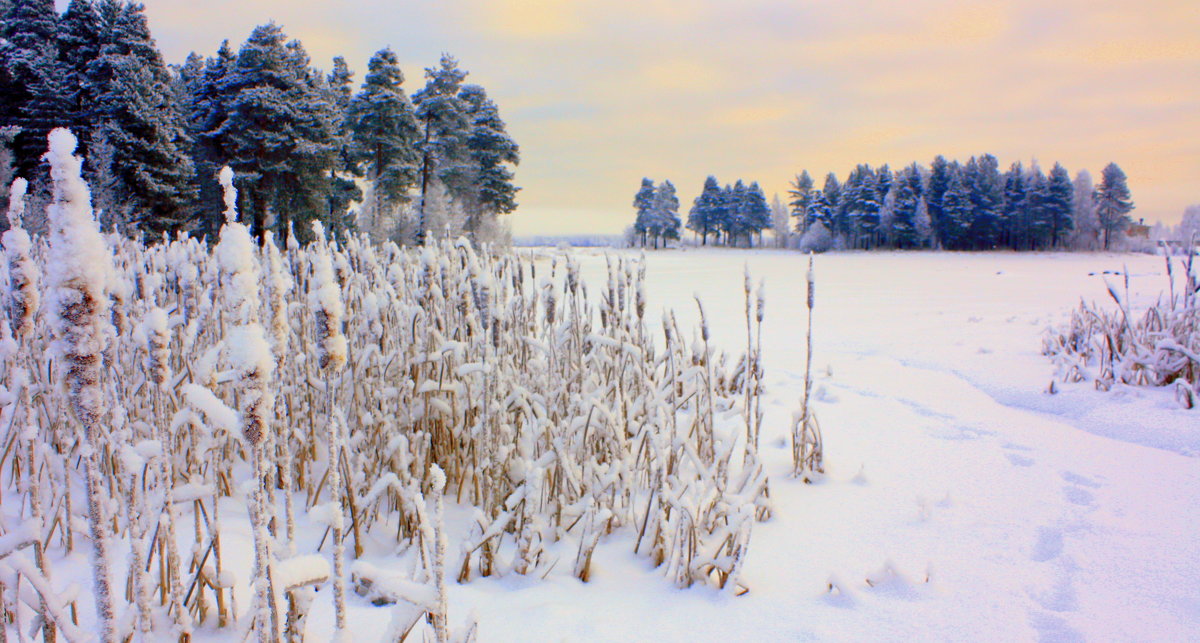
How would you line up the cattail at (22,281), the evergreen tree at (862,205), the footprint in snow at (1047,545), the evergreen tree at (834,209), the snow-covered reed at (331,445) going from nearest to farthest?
1. the snow-covered reed at (331,445)
2. the cattail at (22,281)
3. the footprint in snow at (1047,545)
4. the evergreen tree at (862,205)
5. the evergreen tree at (834,209)

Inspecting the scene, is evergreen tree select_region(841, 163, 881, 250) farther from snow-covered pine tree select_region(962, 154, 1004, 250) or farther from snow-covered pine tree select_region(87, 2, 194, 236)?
snow-covered pine tree select_region(87, 2, 194, 236)

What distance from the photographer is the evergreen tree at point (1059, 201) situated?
149 feet

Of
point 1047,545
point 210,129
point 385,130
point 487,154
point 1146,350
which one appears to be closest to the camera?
point 1047,545

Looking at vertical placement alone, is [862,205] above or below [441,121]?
below

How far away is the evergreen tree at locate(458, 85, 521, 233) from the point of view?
33.6 meters

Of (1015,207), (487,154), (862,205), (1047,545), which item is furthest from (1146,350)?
(1015,207)

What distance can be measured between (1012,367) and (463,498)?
468cm

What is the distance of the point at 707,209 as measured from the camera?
2509 inches

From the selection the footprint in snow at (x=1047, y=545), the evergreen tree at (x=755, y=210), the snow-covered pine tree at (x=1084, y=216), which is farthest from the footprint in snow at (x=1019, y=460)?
the evergreen tree at (x=755, y=210)

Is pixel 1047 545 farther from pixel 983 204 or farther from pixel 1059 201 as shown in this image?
pixel 1059 201

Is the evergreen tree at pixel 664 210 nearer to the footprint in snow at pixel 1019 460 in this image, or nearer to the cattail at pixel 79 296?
the footprint in snow at pixel 1019 460

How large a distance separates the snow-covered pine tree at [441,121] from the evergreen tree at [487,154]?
7.11 feet

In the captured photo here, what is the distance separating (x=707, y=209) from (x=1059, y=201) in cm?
3007

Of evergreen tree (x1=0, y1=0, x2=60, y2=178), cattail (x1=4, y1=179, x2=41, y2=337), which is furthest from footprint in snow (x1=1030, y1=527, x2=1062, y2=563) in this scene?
evergreen tree (x1=0, y1=0, x2=60, y2=178)
